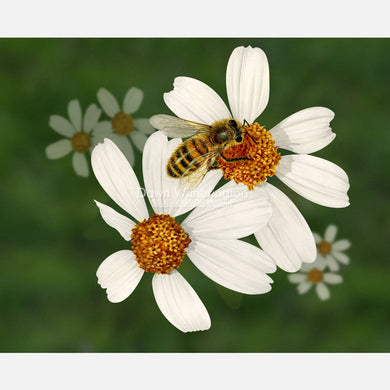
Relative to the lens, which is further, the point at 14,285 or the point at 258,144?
the point at 14,285

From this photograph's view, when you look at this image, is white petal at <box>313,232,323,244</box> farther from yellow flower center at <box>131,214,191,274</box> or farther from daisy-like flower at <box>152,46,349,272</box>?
yellow flower center at <box>131,214,191,274</box>

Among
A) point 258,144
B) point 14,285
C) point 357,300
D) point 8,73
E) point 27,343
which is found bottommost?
point 27,343

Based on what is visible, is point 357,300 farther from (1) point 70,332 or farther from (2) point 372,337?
→ (1) point 70,332

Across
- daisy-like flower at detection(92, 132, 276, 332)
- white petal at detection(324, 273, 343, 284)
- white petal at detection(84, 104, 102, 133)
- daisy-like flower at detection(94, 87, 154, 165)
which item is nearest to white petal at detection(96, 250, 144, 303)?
daisy-like flower at detection(92, 132, 276, 332)

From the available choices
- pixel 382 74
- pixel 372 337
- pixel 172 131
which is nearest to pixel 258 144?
pixel 172 131

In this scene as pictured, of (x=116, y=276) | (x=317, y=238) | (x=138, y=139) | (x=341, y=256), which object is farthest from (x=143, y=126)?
(x=341, y=256)

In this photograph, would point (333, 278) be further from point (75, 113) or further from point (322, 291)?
point (75, 113)

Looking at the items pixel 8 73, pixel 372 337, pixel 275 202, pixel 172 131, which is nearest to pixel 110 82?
pixel 8 73

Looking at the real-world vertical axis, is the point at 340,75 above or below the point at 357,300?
above
